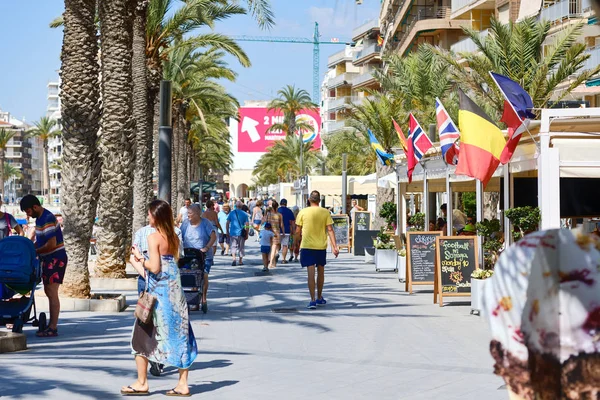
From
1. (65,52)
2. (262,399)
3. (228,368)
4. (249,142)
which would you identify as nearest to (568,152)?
A: (228,368)

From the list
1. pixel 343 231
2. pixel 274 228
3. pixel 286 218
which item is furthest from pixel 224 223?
pixel 343 231

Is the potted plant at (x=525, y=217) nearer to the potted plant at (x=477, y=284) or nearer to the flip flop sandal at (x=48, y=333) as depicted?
the potted plant at (x=477, y=284)

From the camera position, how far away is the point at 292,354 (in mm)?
9812

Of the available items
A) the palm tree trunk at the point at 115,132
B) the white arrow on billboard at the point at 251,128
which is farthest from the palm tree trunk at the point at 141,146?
the white arrow on billboard at the point at 251,128

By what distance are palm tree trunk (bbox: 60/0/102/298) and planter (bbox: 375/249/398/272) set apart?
30.7 feet

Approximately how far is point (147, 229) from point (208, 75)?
36226mm

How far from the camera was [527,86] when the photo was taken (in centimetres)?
2778

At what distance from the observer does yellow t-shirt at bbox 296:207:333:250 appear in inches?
559

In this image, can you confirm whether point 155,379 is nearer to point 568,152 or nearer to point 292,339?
point 292,339

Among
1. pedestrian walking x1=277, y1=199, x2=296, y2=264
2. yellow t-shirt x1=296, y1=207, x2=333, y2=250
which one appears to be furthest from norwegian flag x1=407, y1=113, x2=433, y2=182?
pedestrian walking x1=277, y1=199, x2=296, y2=264

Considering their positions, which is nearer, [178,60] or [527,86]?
[527,86]

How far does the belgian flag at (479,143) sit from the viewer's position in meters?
12.5

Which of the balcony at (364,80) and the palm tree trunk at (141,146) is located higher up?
the balcony at (364,80)

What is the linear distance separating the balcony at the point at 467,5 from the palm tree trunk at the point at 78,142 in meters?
36.5
